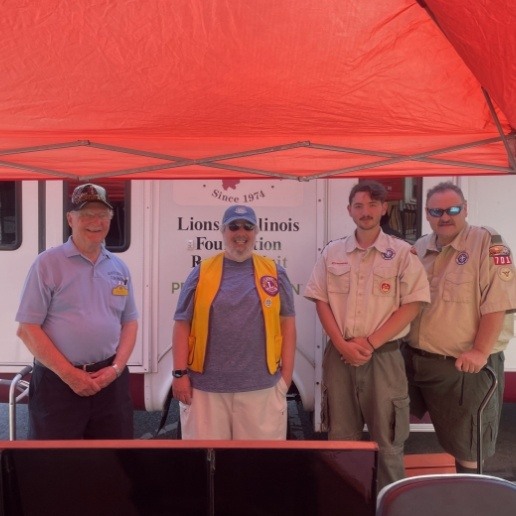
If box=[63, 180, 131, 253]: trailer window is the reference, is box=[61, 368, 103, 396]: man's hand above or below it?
below

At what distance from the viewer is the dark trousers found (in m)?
3.07

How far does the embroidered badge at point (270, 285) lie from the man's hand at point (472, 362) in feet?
3.49

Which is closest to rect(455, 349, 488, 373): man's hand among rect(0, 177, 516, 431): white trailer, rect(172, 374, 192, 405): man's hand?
rect(0, 177, 516, 431): white trailer

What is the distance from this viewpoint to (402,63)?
2.08 m

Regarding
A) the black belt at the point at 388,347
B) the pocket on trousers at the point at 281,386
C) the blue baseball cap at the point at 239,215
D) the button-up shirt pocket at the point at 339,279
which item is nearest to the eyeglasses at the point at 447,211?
the button-up shirt pocket at the point at 339,279

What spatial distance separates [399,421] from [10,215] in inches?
116

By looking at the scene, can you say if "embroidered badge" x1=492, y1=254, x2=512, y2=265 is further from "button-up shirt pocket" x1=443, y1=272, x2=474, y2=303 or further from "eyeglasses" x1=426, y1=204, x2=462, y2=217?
"eyeglasses" x1=426, y1=204, x2=462, y2=217

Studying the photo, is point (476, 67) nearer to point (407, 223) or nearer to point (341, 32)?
point (341, 32)

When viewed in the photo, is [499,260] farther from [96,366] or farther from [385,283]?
[96,366]

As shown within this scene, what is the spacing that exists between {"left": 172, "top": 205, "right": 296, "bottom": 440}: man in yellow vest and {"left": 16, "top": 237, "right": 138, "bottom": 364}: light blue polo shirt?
1.48 feet

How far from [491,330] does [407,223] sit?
1.21 meters

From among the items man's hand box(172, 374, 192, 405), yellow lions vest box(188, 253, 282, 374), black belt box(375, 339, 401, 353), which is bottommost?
man's hand box(172, 374, 192, 405)

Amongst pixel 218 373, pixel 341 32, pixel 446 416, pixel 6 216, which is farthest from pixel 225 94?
pixel 6 216

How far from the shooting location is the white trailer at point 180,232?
4188 mm
